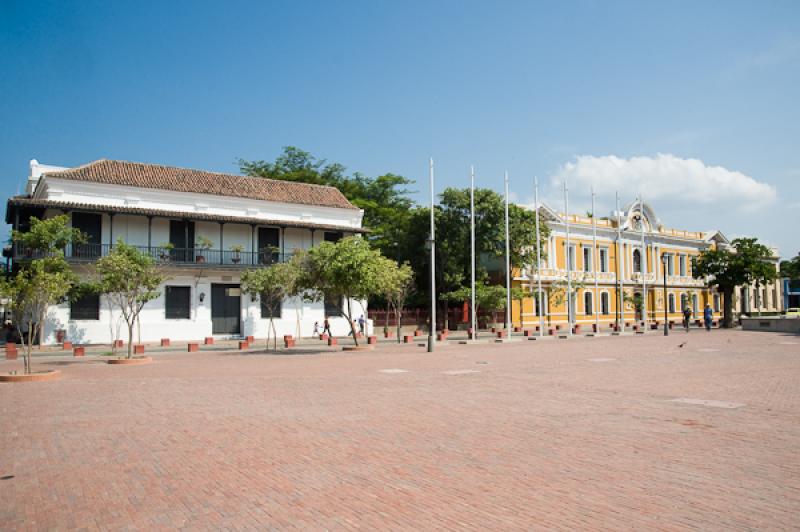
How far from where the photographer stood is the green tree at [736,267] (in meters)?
44.1

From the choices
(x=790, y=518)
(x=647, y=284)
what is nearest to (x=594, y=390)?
(x=790, y=518)

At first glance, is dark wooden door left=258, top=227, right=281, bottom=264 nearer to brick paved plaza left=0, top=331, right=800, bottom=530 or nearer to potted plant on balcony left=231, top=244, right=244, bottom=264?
potted plant on balcony left=231, top=244, right=244, bottom=264

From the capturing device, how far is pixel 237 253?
35250 mm

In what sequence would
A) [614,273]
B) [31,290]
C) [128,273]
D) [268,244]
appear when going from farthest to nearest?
[614,273], [268,244], [128,273], [31,290]

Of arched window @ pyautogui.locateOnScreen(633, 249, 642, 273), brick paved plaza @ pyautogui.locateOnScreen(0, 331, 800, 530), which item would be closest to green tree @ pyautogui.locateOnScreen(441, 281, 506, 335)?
arched window @ pyautogui.locateOnScreen(633, 249, 642, 273)

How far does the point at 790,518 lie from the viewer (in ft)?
15.7

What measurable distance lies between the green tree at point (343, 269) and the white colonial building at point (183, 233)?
9.92 meters

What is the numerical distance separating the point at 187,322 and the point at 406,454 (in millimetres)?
28809

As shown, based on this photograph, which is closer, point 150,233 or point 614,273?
point 150,233

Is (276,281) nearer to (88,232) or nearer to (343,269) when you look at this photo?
(343,269)


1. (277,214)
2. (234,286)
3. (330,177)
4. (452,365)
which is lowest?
(452,365)

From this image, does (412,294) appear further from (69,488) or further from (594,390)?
(69,488)

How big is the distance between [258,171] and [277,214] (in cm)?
1763

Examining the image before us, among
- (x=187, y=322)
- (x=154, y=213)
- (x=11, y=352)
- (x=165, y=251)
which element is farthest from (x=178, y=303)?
(x=11, y=352)
